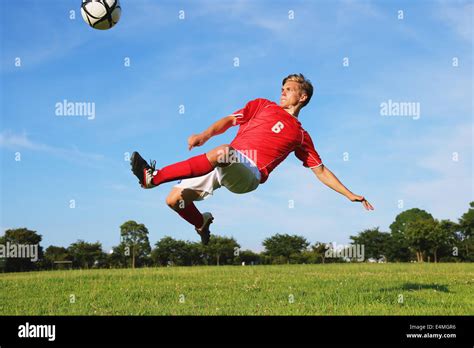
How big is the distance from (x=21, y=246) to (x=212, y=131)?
130 feet

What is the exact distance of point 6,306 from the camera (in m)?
9.51

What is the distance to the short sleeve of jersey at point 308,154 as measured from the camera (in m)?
8.02

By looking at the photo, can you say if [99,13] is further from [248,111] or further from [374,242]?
[374,242]

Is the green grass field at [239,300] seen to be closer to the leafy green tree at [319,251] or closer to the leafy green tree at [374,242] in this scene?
the leafy green tree at [319,251]

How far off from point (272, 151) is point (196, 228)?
1.85m

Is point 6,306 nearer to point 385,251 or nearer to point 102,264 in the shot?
point 102,264

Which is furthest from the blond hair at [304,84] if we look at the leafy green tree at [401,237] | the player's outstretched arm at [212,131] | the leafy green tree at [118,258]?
the leafy green tree at [401,237]

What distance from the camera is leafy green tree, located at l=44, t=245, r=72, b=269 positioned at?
4483 cm

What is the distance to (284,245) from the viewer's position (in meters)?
44.2

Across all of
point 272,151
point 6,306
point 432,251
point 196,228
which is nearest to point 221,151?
point 272,151

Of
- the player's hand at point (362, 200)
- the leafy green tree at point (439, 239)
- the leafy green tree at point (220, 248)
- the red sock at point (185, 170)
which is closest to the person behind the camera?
the red sock at point (185, 170)

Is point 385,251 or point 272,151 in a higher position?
point 272,151

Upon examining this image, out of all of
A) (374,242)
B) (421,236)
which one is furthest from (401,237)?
(421,236)

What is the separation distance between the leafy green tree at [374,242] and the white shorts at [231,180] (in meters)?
59.0
